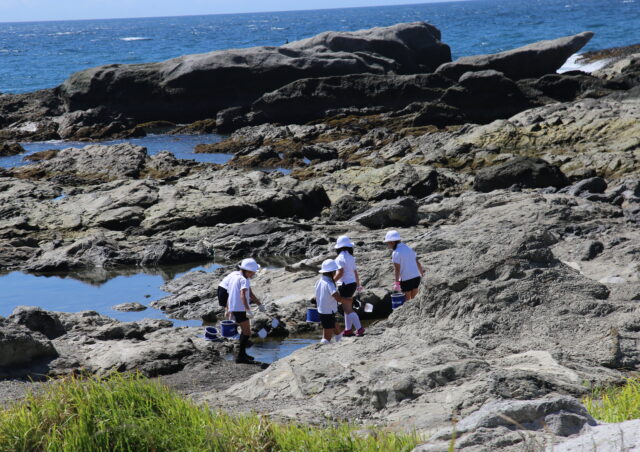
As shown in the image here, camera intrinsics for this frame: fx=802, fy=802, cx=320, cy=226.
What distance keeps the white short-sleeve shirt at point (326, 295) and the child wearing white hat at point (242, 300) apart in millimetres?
982

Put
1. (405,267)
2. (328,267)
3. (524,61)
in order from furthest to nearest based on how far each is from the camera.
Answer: (524,61) → (405,267) → (328,267)

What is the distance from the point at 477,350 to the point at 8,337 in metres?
6.47

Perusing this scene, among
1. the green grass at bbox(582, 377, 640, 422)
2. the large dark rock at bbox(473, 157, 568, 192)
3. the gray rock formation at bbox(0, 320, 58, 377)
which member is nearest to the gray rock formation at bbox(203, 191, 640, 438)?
the green grass at bbox(582, 377, 640, 422)

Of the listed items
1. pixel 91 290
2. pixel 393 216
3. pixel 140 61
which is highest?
pixel 393 216

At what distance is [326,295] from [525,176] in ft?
40.9

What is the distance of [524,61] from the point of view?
1794 inches

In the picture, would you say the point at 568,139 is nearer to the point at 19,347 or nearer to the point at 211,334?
the point at 211,334

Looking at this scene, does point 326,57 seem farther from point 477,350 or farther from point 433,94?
point 477,350

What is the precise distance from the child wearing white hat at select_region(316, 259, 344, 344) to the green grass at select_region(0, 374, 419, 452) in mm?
5235

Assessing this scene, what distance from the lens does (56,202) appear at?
23672 mm

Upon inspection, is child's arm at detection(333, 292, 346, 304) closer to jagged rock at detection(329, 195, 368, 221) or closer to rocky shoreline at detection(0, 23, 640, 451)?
rocky shoreline at detection(0, 23, 640, 451)

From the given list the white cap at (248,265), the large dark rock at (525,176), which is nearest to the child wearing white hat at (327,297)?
the white cap at (248,265)

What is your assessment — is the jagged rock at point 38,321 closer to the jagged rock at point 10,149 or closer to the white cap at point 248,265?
the white cap at point 248,265

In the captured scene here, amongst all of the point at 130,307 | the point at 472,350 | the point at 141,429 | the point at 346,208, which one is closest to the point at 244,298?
the point at 472,350
